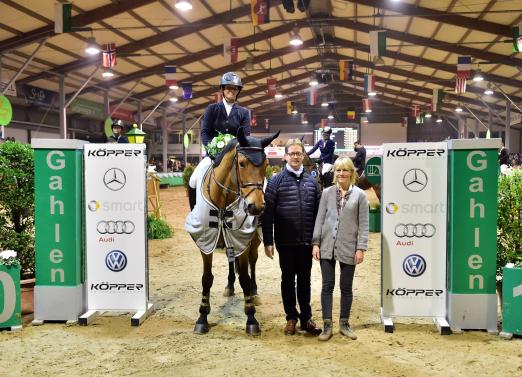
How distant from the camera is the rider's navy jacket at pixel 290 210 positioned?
3.76m

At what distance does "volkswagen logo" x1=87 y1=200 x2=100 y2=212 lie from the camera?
429 centimetres

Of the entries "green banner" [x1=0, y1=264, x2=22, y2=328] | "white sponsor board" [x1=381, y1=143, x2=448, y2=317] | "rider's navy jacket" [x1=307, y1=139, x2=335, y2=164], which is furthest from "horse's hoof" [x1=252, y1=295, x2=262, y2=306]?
"rider's navy jacket" [x1=307, y1=139, x2=335, y2=164]

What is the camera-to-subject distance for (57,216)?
166 inches

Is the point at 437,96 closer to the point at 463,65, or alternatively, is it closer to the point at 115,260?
the point at 463,65

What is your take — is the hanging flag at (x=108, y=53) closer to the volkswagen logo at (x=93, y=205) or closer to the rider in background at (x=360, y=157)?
the rider in background at (x=360, y=157)

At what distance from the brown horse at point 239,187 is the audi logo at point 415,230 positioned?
132cm

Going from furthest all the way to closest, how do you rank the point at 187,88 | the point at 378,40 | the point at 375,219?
the point at 187,88 → the point at 378,40 → the point at 375,219

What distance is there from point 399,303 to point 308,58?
21503 millimetres

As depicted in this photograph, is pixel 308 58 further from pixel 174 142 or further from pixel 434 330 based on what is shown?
pixel 434 330

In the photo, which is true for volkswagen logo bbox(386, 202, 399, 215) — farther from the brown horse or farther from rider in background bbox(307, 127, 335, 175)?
rider in background bbox(307, 127, 335, 175)

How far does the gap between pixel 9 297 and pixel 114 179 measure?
1375 mm

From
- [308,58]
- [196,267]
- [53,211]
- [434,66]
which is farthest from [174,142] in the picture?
[53,211]

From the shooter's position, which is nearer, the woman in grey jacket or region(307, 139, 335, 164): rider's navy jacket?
the woman in grey jacket

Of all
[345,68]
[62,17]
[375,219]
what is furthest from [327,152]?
[345,68]
